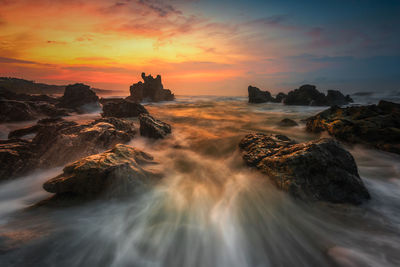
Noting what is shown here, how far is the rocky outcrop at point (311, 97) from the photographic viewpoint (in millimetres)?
25964

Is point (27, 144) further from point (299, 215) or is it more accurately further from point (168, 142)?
point (299, 215)

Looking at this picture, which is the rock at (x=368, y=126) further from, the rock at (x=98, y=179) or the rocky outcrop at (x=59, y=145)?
the rocky outcrop at (x=59, y=145)

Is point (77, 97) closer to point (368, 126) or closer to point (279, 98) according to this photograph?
point (368, 126)

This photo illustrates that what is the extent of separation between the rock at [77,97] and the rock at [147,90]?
53.7 ft

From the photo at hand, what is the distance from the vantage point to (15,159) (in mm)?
4047

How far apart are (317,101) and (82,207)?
104ft

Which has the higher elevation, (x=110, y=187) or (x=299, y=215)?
(x=110, y=187)

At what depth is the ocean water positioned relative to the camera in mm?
2016

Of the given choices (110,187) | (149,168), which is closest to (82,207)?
(110,187)

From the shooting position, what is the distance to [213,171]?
4.46 meters

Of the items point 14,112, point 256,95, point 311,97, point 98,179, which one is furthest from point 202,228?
point 256,95

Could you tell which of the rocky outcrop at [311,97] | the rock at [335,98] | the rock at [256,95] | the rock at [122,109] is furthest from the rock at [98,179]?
the rock at [335,98]

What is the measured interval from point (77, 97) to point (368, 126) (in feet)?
71.1

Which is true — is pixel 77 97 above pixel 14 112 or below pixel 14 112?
above
